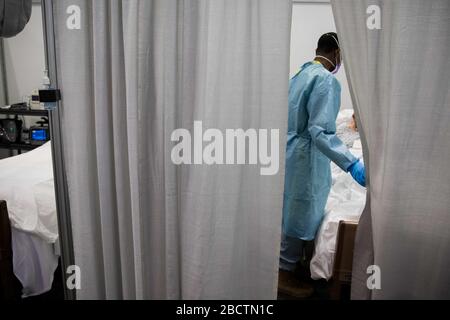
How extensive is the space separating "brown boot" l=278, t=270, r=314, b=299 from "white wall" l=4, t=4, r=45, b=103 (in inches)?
134

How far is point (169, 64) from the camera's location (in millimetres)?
935

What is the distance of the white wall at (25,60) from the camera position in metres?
3.41

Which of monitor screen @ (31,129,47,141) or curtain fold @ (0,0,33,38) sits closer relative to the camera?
curtain fold @ (0,0,33,38)

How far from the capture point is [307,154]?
1.61 metres

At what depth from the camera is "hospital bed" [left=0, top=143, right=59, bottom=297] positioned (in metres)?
1.56

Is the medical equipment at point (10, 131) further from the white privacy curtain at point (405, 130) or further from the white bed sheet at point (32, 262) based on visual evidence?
the white privacy curtain at point (405, 130)

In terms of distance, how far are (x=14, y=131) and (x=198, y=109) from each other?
339 centimetres

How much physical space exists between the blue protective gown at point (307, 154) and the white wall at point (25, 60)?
125 inches

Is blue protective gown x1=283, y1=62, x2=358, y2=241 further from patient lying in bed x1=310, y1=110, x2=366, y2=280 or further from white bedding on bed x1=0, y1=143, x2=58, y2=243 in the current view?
white bedding on bed x1=0, y1=143, x2=58, y2=243

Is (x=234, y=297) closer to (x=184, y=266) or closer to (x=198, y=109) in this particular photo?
(x=184, y=266)

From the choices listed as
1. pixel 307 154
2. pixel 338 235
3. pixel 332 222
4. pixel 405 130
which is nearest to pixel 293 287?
pixel 332 222

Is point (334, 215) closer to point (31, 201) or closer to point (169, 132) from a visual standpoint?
point (169, 132)

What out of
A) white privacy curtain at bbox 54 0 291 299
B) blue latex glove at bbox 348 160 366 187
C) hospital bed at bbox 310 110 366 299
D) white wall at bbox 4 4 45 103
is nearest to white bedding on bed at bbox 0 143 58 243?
white privacy curtain at bbox 54 0 291 299

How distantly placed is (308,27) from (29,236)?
110 inches
